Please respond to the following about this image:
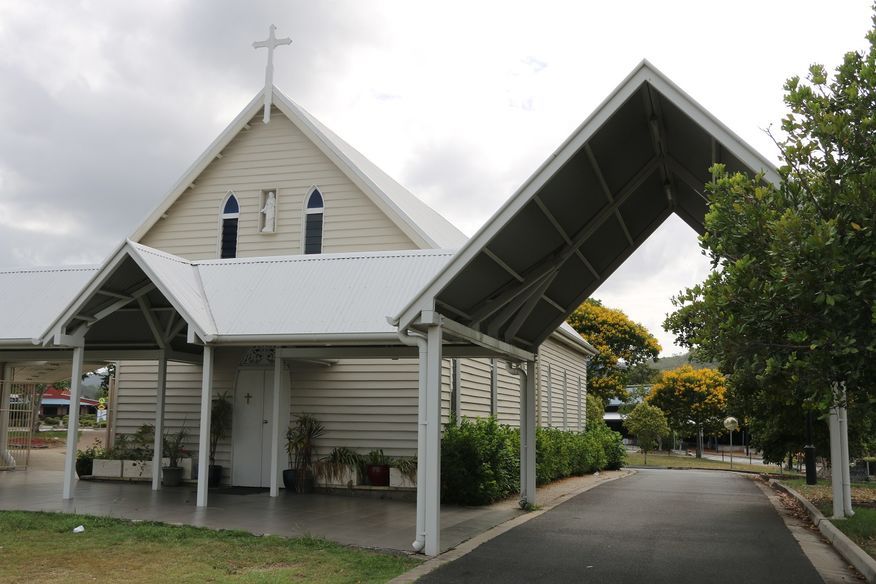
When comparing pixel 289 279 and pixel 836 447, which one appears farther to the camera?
pixel 289 279

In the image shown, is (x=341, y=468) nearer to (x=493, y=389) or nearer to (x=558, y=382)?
(x=493, y=389)

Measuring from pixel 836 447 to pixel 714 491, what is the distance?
7594 mm

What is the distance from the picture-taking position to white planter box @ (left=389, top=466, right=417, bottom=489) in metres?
15.2

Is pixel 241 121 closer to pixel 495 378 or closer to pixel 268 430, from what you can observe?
pixel 268 430

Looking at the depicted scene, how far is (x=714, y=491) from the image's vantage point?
1883 centimetres

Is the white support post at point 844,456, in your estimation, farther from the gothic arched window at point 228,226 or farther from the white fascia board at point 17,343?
the white fascia board at point 17,343

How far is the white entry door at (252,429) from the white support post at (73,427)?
387 cm

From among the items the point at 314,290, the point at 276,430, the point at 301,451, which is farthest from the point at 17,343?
the point at 314,290

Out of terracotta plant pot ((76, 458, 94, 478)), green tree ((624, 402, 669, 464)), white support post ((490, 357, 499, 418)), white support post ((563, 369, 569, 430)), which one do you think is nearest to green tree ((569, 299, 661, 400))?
green tree ((624, 402, 669, 464))

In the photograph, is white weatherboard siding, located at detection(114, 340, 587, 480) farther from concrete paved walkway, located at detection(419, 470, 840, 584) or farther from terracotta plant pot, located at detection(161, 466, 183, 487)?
concrete paved walkway, located at detection(419, 470, 840, 584)

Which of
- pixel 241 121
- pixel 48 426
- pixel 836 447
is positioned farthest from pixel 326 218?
pixel 48 426

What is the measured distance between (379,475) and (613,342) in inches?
1527

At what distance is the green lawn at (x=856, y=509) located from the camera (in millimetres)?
10414

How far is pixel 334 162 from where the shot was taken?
1758 centimetres
